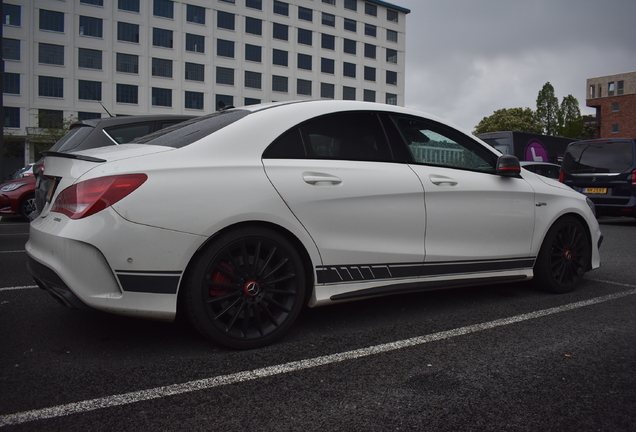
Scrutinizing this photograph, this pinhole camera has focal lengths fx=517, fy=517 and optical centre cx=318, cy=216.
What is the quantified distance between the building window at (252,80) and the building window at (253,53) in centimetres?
141

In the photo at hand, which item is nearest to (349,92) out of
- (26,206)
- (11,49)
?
(11,49)

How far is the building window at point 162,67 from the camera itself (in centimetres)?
4712

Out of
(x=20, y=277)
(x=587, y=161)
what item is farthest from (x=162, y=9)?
(x=20, y=277)

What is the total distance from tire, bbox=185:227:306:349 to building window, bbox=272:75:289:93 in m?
51.0

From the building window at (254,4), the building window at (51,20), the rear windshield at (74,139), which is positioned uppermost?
the building window at (254,4)

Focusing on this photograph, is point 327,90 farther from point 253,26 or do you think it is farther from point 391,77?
point 253,26

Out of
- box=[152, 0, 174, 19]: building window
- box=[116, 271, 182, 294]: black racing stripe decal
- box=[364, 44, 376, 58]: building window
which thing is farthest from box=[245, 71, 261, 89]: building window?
box=[116, 271, 182, 294]: black racing stripe decal

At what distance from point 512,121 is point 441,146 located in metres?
65.0

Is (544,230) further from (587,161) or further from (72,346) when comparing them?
(587,161)

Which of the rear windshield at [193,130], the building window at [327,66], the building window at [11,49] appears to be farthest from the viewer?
the building window at [327,66]

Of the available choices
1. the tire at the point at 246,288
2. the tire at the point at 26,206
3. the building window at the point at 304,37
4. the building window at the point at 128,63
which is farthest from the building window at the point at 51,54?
the tire at the point at 246,288

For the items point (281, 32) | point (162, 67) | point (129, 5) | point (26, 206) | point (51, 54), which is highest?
point (129, 5)

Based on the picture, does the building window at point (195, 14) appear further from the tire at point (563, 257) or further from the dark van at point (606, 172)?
the tire at point (563, 257)

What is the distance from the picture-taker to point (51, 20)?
44094 millimetres
